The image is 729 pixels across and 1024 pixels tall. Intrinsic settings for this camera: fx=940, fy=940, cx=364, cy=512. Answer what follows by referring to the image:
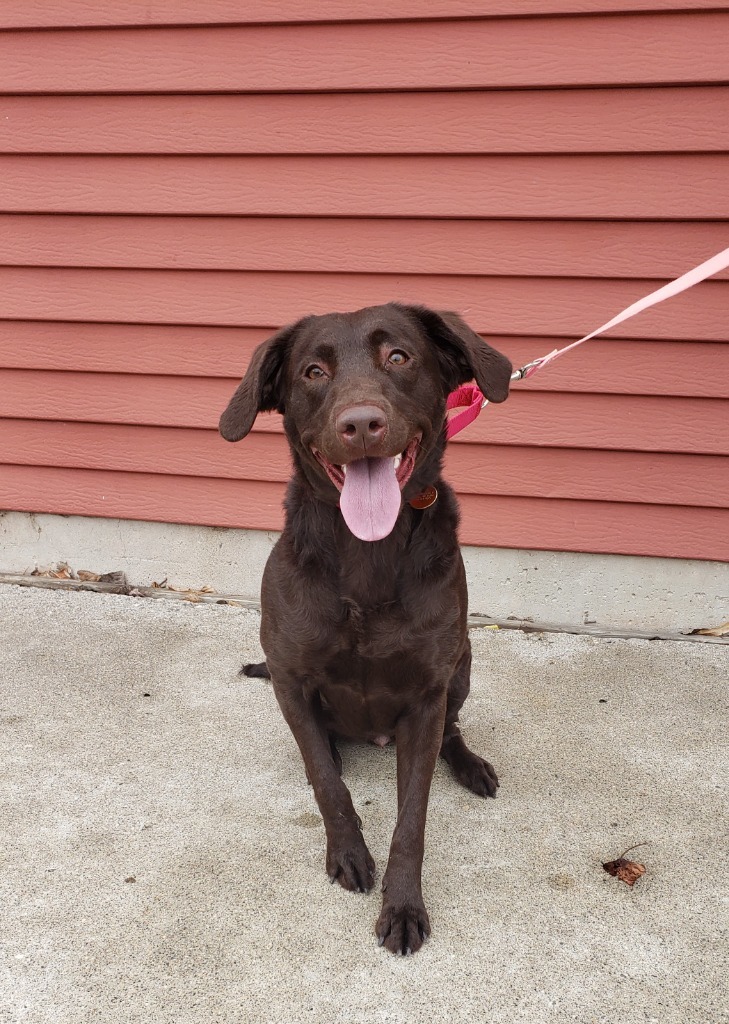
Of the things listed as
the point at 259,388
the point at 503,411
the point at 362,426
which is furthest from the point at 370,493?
the point at 503,411

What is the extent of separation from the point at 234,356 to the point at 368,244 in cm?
71

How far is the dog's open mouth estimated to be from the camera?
7.10 ft

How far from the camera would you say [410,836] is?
2.23 metres

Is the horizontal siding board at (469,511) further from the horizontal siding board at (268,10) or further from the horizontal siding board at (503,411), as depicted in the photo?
the horizontal siding board at (268,10)

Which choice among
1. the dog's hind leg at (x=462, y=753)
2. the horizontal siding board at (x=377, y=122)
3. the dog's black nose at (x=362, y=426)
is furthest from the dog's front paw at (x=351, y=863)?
the horizontal siding board at (x=377, y=122)

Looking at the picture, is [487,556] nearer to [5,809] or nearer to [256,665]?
[256,665]

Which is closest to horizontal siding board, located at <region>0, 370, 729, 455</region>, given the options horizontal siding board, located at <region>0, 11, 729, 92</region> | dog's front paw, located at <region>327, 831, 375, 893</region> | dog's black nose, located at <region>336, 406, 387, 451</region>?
horizontal siding board, located at <region>0, 11, 729, 92</region>

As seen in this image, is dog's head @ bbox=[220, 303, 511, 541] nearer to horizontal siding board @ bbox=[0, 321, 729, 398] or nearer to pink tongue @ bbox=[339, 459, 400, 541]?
pink tongue @ bbox=[339, 459, 400, 541]

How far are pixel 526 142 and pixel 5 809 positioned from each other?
279 centimetres

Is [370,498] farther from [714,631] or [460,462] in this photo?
[714,631]

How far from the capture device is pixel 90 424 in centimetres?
408

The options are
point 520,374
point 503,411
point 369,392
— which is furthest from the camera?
point 503,411

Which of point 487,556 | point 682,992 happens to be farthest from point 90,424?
point 682,992

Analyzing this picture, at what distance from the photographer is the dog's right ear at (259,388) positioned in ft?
7.71
